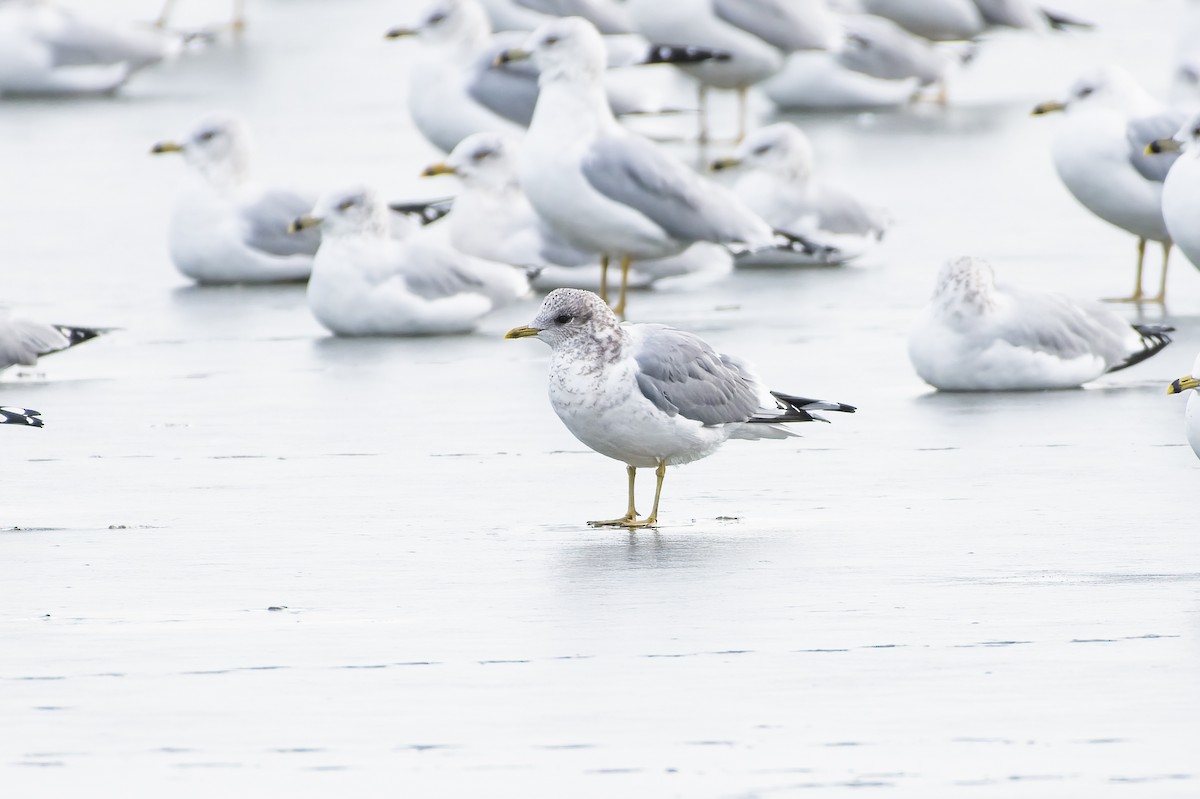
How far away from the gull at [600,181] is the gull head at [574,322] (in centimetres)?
441

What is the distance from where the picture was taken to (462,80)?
52.3 feet

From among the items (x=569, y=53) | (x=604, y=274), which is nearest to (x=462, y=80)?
(x=569, y=53)

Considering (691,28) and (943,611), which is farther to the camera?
(691,28)

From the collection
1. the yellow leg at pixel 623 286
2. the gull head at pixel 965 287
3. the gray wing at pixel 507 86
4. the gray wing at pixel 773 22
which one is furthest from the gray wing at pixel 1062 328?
the gray wing at pixel 773 22

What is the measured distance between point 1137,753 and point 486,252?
806 cm

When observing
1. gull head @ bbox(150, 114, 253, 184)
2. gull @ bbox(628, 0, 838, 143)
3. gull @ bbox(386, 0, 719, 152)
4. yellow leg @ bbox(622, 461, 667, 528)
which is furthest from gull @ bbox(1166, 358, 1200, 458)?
gull @ bbox(628, 0, 838, 143)

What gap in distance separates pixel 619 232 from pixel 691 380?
449cm

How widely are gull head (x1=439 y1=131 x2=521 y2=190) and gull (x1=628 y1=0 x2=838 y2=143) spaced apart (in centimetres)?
513

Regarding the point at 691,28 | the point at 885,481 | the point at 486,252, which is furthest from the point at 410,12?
the point at 885,481

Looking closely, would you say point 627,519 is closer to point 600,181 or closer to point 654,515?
point 654,515

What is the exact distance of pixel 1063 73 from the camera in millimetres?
22281

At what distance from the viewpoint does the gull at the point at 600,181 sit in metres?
11.5

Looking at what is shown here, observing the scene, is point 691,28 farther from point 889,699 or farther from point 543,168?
point 889,699

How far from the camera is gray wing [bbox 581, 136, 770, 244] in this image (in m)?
11.5
